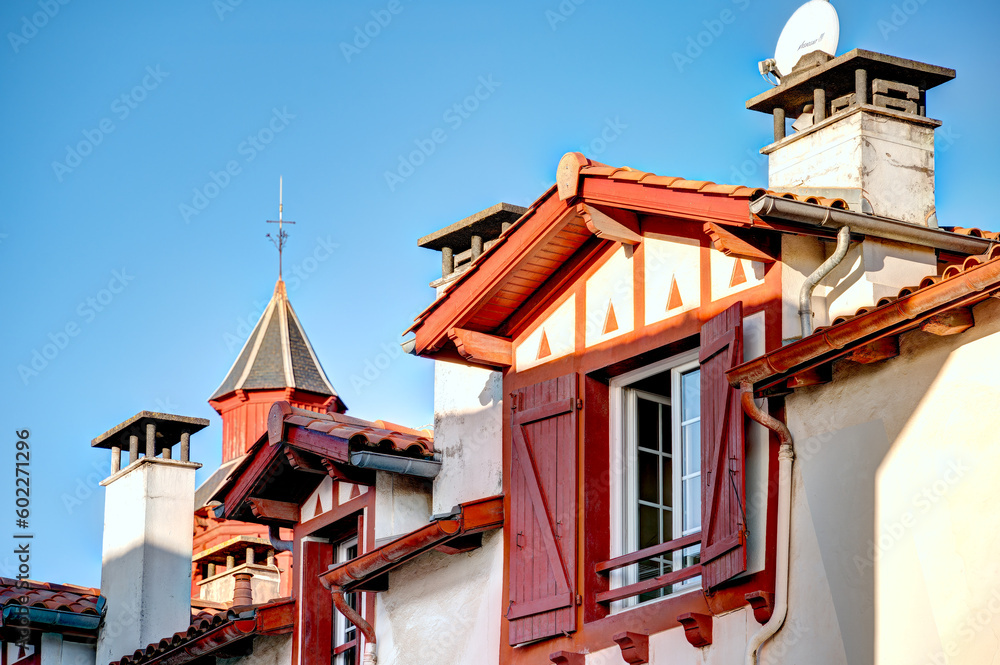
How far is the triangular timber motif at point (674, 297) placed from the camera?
10.3 metres

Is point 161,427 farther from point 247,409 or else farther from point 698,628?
point 247,409

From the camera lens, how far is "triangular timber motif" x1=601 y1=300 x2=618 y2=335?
10844mm

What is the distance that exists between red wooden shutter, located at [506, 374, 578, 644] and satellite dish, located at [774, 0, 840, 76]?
2.88m

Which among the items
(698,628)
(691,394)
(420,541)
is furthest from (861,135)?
(420,541)

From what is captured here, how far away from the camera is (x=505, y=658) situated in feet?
35.8

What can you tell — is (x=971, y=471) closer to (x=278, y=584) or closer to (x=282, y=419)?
(x=282, y=419)

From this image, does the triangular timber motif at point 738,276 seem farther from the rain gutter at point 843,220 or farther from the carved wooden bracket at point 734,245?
the rain gutter at point 843,220

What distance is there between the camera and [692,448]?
33.0 feet

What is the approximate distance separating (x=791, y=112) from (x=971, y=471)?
3.96 metres

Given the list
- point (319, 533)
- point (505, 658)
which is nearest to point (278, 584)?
point (319, 533)

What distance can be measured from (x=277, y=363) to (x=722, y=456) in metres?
33.4
